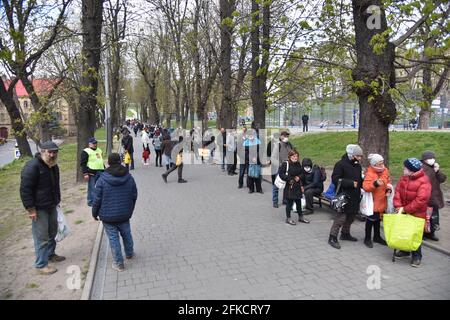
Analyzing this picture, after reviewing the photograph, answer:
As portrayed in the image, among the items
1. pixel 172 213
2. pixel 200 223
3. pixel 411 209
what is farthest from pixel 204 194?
pixel 411 209

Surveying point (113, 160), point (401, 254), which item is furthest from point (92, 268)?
point (401, 254)

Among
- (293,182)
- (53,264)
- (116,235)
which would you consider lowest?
(53,264)

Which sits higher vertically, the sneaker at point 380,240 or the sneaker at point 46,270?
the sneaker at point 380,240

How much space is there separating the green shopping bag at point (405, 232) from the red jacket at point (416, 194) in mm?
133

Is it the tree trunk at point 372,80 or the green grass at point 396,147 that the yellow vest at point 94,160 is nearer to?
the tree trunk at point 372,80

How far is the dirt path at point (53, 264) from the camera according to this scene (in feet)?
15.1

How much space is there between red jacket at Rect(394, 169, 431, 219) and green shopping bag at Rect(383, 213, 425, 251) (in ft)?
0.44

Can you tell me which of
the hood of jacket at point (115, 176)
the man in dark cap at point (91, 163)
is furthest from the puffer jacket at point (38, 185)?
the man in dark cap at point (91, 163)

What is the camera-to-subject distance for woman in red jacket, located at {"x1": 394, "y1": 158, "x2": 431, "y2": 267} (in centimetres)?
512

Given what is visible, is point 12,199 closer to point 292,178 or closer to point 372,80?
point 292,178

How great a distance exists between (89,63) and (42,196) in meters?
7.89

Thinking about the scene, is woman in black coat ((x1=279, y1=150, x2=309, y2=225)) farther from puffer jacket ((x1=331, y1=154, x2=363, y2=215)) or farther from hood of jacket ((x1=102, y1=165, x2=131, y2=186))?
hood of jacket ((x1=102, y1=165, x2=131, y2=186))

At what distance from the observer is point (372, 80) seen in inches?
301

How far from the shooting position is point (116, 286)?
475 cm
